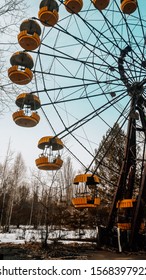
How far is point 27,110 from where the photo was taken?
10.8m

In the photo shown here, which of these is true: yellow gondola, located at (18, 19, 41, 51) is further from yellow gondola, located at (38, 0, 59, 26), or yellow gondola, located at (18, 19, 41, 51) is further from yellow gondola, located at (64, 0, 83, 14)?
yellow gondola, located at (64, 0, 83, 14)

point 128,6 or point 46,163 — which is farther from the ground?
point 128,6

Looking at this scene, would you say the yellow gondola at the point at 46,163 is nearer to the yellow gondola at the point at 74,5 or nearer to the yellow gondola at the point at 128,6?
the yellow gondola at the point at 74,5

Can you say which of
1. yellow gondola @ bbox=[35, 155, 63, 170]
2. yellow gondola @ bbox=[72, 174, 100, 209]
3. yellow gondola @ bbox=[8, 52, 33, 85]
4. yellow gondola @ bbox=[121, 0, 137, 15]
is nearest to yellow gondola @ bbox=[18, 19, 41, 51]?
yellow gondola @ bbox=[8, 52, 33, 85]

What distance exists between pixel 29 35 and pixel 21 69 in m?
1.35

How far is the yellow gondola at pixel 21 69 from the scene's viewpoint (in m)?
9.90

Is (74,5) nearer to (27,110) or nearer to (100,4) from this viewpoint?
(100,4)

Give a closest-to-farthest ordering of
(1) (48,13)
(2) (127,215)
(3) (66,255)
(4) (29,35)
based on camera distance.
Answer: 1. (3) (66,255)
2. (4) (29,35)
3. (1) (48,13)
4. (2) (127,215)

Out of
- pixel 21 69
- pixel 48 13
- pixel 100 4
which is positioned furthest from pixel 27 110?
pixel 100 4

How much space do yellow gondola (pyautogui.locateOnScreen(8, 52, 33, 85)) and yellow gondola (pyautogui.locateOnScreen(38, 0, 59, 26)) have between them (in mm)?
A: 1690

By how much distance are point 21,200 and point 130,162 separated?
31.8 m
